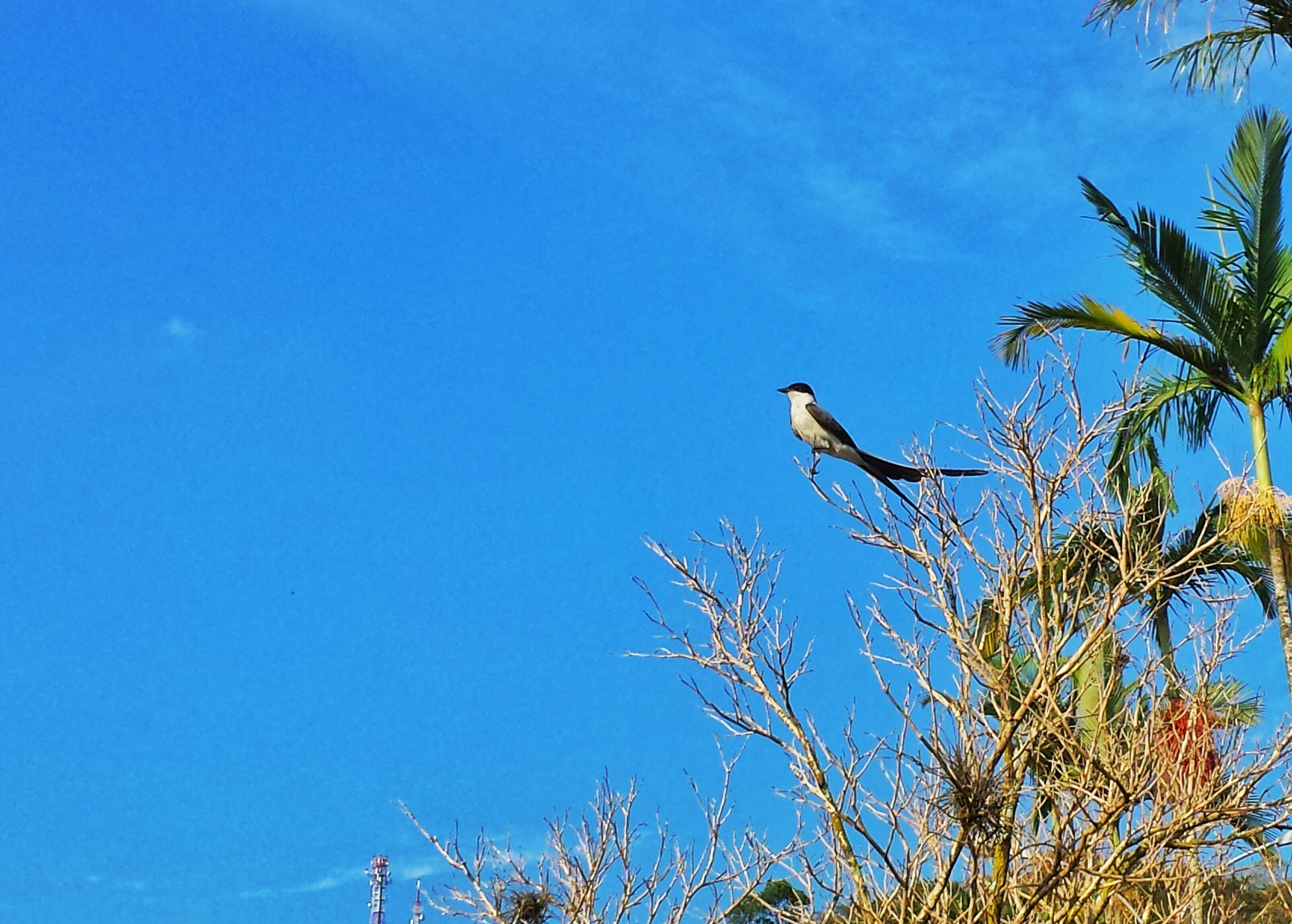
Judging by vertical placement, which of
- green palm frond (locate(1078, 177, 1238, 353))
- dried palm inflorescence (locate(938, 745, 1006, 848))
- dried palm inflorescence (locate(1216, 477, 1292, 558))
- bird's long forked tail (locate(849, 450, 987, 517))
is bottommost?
dried palm inflorescence (locate(938, 745, 1006, 848))

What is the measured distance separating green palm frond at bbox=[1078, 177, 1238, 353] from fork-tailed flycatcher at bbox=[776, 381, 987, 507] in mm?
5866

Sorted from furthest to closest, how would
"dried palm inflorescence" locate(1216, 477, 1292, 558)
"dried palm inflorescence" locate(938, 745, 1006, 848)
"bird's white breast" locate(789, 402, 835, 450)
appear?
"dried palm inflorescence" locate(1216, 477, 1292, 558) < "bird's white breast" locate(789, 402, 835, 450) < "dried palm inflorescence" locate(938, 745, 1006, 848)

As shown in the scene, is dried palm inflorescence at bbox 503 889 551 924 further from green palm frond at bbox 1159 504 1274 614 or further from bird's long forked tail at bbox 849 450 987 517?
green palm frond at bbox 1159 504 1274 614

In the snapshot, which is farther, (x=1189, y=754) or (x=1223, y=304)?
(x=1223, y=304)

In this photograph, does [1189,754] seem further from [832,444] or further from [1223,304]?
[1223,304]

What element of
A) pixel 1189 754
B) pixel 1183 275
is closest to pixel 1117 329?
pixel 1183 275

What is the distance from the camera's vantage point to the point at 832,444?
26.2 ft

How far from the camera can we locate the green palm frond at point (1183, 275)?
1313 cm

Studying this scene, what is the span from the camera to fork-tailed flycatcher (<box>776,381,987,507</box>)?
22.2 feet

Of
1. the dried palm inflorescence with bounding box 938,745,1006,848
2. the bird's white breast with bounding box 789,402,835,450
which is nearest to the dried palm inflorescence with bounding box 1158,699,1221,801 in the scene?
the dried palm inflorescence with bounding box 938,745,1006,848

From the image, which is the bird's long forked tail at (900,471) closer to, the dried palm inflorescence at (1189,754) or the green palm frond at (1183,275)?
the dried palm inflorescence at (1189,754)

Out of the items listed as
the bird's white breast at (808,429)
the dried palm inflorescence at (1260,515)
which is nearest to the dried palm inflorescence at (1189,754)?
the bird's white breast at (808,429)

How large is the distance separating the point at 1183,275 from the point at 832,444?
22.7 feet

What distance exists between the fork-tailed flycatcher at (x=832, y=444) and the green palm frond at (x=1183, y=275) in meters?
5.87
